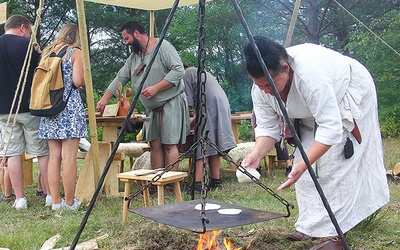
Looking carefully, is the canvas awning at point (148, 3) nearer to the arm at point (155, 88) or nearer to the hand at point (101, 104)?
the hand at point (101, 104)

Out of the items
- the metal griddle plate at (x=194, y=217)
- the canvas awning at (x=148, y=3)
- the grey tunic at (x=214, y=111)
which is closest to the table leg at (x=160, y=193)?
the metal griddle plate at (x=194, y=217)

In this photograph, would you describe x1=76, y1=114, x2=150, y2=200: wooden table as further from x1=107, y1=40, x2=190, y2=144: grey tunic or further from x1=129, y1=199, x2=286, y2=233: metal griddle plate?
x1=129, y1=199, x2=286, y2=233: metal griddle plate

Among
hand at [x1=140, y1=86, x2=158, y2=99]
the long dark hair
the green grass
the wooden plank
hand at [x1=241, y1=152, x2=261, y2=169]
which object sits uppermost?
the wooden plank

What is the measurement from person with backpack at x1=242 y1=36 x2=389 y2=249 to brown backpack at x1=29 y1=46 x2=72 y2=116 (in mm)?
1908

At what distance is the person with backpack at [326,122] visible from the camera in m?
2.30

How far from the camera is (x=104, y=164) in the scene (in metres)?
4.61

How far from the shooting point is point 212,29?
14125 millimetres

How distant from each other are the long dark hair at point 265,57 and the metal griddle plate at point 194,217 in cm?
67

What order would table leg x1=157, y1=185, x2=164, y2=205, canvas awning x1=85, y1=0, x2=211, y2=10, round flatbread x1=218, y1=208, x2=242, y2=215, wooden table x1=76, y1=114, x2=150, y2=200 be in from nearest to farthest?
round flatbread x1=218, y1=208, x2=242, y2=215
table leg x1=157, y1=185, x2=164, y2=205
wooden table x1=76, y1=114, x2=150, y2=200
canvas awning x1=85, y1=0, x2=211, y2=10

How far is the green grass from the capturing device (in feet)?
10.00

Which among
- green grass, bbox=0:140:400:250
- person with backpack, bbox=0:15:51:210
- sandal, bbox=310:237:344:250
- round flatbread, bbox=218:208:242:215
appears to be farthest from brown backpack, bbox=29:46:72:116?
sandal, bbox=310:237:344:250

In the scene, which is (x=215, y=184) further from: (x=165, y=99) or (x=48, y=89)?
(x=48, y=89)

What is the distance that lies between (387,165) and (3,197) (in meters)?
4.66

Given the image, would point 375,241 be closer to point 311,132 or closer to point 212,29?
point 311,132
